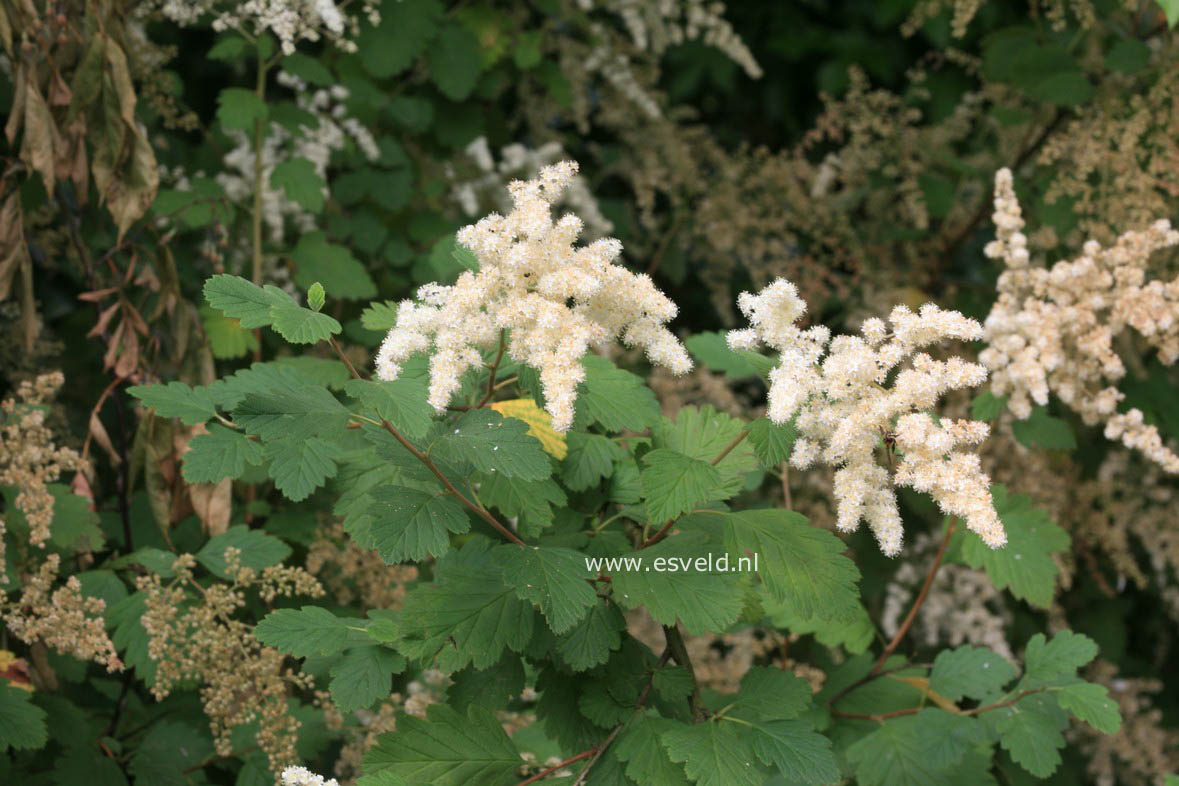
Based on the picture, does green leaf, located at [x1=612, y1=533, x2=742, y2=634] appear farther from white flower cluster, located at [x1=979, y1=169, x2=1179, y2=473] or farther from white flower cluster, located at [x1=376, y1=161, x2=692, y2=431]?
white flower cluster, located at [x1=979, y1=169, x2=1179, y2=473]

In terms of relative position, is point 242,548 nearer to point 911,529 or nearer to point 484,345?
point 484,345

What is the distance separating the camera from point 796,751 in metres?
1.26

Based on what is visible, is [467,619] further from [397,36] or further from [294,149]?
[397,36]

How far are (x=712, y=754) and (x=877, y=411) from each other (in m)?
0.43

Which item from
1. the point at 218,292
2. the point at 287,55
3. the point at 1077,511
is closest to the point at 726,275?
the point at 1077,511

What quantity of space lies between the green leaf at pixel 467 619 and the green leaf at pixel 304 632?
0.11 metres

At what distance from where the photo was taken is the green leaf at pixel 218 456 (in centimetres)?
127

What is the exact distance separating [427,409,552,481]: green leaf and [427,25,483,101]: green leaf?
1628 millimetres

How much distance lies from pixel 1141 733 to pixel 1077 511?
591 mm

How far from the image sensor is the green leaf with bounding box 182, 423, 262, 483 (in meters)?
1.27

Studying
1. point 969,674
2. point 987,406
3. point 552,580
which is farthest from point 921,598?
point 552,580

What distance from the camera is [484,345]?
1.26m

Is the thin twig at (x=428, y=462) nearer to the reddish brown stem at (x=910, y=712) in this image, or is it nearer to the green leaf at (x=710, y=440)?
the green leaf at (x=710, y=440)

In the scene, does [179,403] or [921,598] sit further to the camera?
[921,598]
